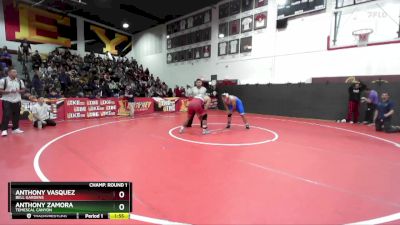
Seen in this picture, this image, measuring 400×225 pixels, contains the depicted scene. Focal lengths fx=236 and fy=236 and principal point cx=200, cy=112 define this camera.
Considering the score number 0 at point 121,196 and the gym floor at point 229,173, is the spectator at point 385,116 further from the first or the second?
the score number 0 at point 121,196

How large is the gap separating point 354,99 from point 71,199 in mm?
11859

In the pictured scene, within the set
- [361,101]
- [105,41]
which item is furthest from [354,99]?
[105,41]

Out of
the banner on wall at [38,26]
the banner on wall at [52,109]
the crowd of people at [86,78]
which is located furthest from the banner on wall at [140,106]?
the banner on wall at [38,26]

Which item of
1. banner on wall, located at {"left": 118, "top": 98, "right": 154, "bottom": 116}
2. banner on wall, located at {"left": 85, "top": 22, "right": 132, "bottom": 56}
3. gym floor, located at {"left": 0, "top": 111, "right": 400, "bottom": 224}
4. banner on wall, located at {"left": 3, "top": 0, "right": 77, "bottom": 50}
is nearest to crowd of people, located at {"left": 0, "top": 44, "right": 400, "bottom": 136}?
banner on wall, located at {"left": 118, "top": 98, "right": 154, "bottom": 116}

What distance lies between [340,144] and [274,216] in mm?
4732

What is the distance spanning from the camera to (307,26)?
1337cm

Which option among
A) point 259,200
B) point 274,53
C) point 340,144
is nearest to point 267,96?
point 274,53

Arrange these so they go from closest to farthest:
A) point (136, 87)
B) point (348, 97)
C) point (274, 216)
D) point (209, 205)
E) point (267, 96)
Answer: point (274, 216) < point (209, 205) < point (348, 97) < point (267, 96) < point (136, 87)

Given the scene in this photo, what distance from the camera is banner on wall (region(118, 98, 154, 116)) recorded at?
13.4 m

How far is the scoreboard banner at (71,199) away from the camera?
223 centimetres

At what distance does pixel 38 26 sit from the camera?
18.4 meters

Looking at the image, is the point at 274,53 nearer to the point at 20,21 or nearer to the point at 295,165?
the point at 295,165

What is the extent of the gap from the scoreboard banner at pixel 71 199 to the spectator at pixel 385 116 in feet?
31.0

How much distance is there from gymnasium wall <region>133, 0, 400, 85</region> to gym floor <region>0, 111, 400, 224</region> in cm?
538
